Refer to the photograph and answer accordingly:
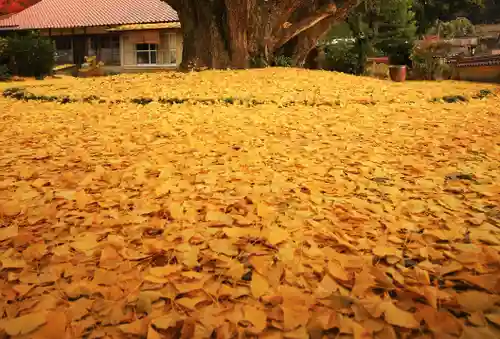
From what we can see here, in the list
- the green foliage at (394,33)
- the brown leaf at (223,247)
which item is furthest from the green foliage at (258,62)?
the green foliage at (394,33)

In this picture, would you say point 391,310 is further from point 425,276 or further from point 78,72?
point 78,72

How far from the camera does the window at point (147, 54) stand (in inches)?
856

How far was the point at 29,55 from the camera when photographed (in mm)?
16281

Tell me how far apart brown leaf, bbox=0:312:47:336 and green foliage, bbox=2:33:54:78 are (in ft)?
55.9

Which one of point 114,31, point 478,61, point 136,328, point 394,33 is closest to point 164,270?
point 136,328

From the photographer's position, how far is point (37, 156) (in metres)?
3.68

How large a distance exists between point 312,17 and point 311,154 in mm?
8608

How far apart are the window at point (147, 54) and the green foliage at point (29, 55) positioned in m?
5.56

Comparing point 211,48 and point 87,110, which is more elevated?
point 211,48

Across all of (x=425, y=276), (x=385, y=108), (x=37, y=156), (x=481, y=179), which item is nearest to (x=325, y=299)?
(x=425, y=276)

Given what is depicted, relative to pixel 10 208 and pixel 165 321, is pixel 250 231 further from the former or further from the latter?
pixel 10 208

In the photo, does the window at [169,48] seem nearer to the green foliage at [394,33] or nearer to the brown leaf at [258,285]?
the green foliage at [394,33]

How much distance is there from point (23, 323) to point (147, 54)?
21922mm

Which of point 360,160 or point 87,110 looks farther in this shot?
point 87,110
